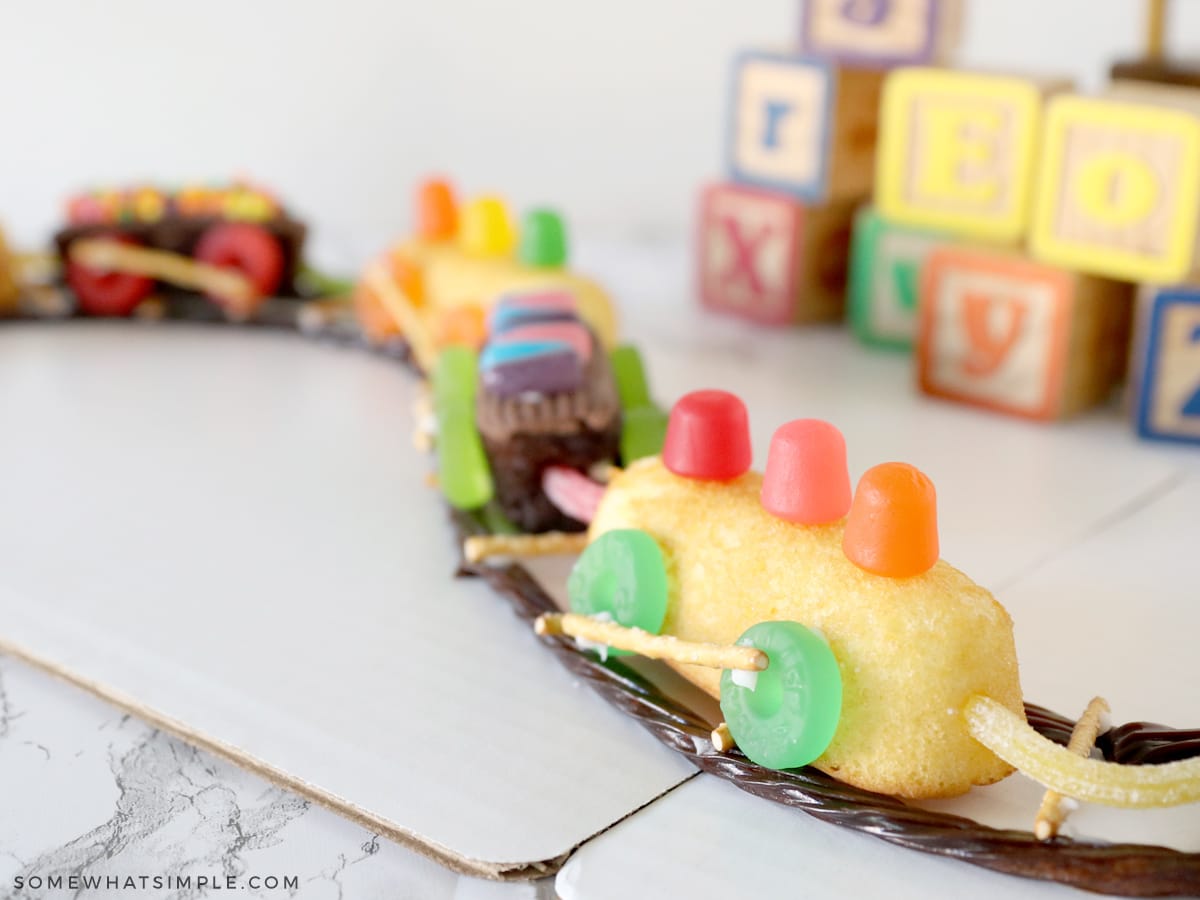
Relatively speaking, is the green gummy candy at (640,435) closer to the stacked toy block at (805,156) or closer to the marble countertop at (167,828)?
the marble countertop at (167,828)


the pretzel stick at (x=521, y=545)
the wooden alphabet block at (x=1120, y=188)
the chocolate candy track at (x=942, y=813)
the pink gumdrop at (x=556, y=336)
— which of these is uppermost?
the wooden alphabet block at (x=1120, y=188)

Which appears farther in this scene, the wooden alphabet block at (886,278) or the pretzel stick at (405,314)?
the wooden alphabet block at (886,278)

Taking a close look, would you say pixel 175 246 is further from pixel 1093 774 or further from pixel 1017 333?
pixel 1093 774

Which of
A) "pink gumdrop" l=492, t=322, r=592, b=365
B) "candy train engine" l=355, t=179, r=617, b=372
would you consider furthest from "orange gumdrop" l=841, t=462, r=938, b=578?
"candy train engine" l=355, t=179, r=617, b=372

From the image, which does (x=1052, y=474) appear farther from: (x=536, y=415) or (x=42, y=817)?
(x=42, y=817)

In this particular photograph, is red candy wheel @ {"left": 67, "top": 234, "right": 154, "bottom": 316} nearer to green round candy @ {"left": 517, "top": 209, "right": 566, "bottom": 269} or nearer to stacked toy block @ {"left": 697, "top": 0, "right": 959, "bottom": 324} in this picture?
green round candy @ {"left": 517, "top": 209, "right": 566, "bottom": 269}

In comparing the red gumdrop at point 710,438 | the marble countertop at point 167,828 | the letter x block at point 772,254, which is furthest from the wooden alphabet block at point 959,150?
the marble countertop at point 167,828

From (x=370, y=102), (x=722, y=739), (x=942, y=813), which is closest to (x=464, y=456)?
(x=722, y=739)
